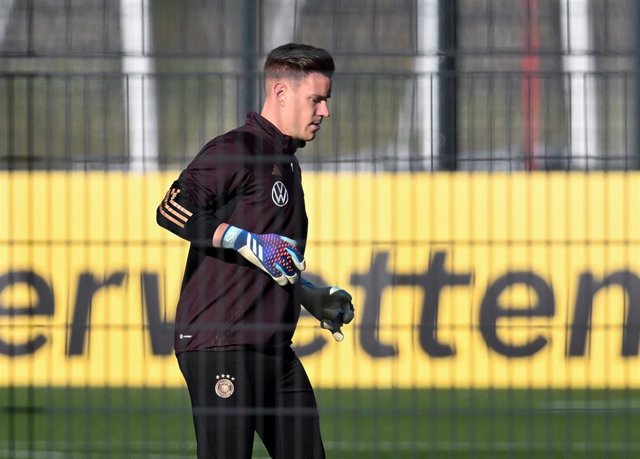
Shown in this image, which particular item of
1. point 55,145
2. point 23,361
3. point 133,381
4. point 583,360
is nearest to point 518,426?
point 583,360

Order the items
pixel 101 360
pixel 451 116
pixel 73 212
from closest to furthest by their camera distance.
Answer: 1. pixel 451 116
2. pixel 101 360
3. pixel 73 212

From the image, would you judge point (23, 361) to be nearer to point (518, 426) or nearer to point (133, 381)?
point (133, 381)

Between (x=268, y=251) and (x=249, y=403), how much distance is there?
0.54 metres

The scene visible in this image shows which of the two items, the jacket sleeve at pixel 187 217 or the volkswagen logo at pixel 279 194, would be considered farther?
the volkswagen logo at pixel 279 194

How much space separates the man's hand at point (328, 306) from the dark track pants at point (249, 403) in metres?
0.21

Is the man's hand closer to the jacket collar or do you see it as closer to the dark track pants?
the dark track pants

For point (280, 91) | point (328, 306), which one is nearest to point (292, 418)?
point (328, 306)

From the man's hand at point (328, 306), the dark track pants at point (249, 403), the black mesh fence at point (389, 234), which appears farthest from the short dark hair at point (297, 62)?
the black mesh fence at point (389, 234)

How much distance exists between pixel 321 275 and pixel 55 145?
226 centimetres

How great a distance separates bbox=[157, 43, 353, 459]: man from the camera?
5.65m

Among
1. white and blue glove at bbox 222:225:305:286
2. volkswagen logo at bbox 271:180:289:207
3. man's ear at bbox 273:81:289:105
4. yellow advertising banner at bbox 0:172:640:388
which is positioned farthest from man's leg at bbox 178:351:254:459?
yellow advertising banner at bbox 0:172:640:388

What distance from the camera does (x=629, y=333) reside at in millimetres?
8609

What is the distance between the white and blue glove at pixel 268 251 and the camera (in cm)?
555

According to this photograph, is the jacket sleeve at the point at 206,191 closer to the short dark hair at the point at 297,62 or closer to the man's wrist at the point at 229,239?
the man's wrist at the point at 229,239
